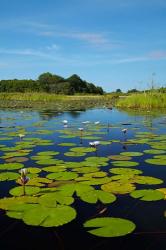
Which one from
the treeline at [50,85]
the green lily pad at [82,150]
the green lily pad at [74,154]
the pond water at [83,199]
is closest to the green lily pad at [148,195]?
the pond water at [83,199]

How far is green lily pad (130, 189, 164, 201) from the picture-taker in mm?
3205

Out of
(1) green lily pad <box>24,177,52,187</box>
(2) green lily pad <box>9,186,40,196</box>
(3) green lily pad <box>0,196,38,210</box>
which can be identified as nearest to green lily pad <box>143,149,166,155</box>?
(1) green lily pad <box>24,177,52,187</box>

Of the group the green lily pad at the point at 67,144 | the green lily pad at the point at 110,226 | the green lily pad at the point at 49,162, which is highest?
the green lily pad at the point at 67,144

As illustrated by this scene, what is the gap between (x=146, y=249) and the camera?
230 cm

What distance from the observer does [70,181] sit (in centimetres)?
379

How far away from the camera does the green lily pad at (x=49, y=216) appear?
8.50 feet

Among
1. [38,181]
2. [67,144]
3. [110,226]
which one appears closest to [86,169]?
[38,181]

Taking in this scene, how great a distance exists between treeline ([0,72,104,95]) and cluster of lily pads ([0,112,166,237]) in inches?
1763

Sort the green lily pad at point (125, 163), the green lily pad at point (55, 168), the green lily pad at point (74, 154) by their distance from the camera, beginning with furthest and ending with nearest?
1. the green lily pad at point (74, 154)
2. the green lily pad at point (125, 163)
3. the green lily pad at point (55, 168)

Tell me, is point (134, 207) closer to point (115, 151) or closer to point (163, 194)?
point (163, 194)

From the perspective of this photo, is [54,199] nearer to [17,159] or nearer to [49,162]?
[49,162]

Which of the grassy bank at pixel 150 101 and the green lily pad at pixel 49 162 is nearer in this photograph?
the green lily pad at pixel 49 162

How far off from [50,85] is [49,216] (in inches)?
2126

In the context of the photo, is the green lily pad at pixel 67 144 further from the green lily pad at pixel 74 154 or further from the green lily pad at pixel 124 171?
the green lily pad at pixel 124 171
